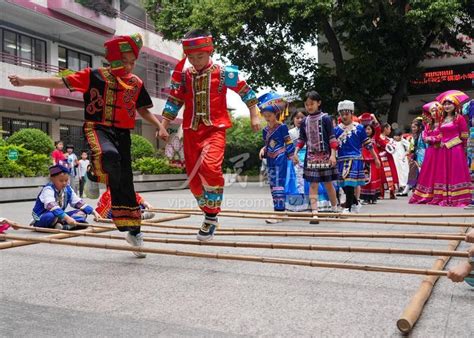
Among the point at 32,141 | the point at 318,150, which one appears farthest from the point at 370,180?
the point at 32,141

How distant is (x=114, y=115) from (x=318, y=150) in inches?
133

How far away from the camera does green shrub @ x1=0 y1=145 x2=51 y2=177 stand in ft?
39.5

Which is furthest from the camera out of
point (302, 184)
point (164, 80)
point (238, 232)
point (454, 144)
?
point (164, 80)

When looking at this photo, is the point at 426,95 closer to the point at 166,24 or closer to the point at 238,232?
the point at 166,24

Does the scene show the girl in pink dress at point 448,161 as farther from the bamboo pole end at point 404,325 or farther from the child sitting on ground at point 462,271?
the bamboo pole end at point 404,325

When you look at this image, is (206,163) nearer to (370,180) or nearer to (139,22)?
(370,180)

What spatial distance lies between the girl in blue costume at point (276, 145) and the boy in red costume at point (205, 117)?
7.40 feet

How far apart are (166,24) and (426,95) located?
12192 millimetres

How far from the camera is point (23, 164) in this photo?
1266 centimetres

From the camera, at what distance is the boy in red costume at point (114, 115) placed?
12.6 ft

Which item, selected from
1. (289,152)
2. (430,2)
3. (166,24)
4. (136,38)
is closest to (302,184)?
(289,152)

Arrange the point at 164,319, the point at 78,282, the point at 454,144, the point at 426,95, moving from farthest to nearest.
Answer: the point at 426,95
the point at 454,144
the point at 78,282
the point at 164,319

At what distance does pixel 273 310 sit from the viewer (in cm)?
252

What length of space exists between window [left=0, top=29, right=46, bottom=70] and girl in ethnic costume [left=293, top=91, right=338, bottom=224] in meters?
16.5
